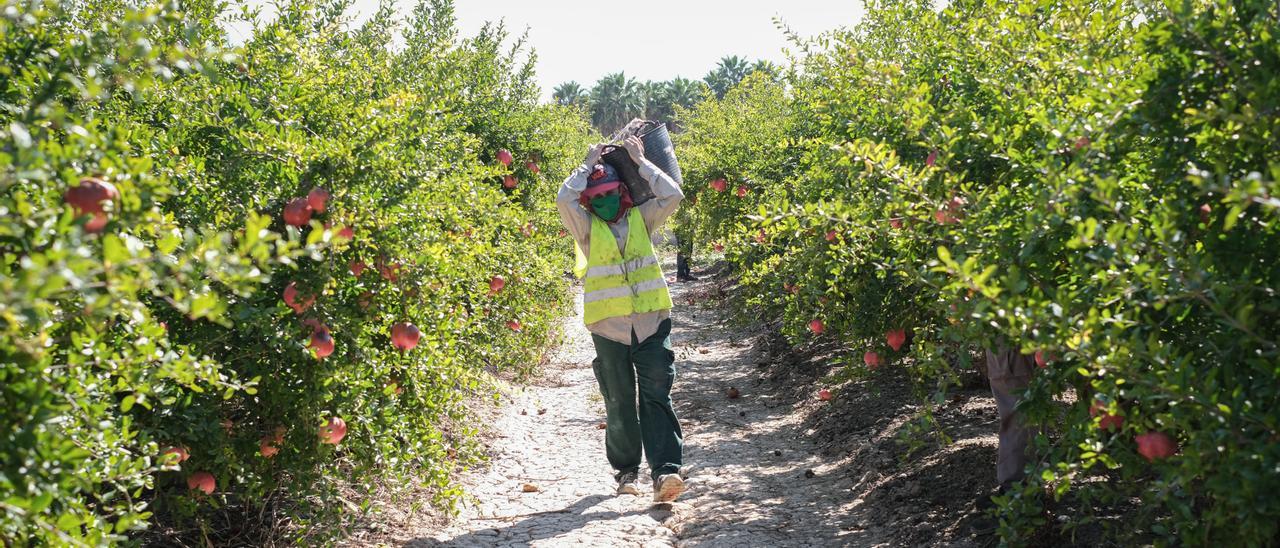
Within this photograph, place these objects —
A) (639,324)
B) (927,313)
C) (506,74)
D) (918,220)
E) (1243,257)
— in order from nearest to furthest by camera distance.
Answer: (1243,257), (918,220), (927,313), (639,324), (506,74)

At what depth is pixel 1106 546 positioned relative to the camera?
11.4ft

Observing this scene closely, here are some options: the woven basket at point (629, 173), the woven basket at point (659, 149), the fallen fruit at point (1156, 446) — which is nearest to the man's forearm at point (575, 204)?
the woven basket at point (629, 173)

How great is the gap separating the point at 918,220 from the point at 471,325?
9.08ft

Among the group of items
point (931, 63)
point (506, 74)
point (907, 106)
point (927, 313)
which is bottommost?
point (927, 313)

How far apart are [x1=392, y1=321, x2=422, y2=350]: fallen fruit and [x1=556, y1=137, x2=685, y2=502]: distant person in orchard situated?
134 cm

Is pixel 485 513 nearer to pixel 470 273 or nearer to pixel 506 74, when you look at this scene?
pixel 470 273

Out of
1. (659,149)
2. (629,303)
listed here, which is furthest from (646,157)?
(629,303)

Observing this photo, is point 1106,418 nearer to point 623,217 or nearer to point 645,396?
point 645,396

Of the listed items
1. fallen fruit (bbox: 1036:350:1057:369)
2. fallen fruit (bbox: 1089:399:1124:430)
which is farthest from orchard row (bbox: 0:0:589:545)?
fallen fruit (bbox: 1089:399:1124:430)

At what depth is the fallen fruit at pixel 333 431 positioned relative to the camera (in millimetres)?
3203

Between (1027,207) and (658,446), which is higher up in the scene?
(1027,207)

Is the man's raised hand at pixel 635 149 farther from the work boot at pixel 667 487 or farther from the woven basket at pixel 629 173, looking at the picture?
the work boot at pixel 667 487

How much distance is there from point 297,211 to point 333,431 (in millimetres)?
741

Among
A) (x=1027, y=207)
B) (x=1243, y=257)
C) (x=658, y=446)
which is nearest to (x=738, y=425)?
(x=658, y=446)
